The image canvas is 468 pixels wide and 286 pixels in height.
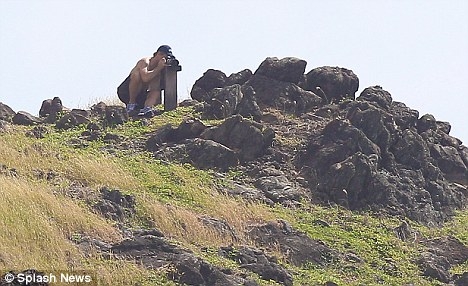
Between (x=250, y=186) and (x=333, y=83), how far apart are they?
5.19m

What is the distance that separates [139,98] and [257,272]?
31.8 ft

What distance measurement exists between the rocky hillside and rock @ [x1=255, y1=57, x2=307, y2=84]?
3 cm

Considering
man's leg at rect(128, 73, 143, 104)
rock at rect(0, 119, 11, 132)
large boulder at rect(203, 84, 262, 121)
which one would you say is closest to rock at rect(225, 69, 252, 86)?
large boulder at rect(203, 84, 262, 121)

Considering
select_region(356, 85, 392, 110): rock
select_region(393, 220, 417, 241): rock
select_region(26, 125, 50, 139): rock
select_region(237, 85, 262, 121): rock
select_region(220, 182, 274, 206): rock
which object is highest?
select_region(356, 85, 392, 110): rock

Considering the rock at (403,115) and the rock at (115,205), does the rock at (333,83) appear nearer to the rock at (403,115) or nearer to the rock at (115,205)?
the rock at (403,115)

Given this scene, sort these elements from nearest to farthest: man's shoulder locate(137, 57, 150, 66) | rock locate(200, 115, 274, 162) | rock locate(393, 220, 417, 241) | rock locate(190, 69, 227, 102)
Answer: rock locate(393, 220, 417, 241), rock locate(200, 115, 274, 162), man's shoulder locate(137, 57, 150, 66), rock locate(190, 69, 227, 102)

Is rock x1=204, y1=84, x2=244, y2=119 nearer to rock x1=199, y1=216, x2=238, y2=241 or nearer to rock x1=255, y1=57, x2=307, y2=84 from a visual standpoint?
rock x1=255, y1=57, x2=307, y2=84

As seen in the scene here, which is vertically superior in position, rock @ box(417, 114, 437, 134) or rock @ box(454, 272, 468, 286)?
rock @ box(417, 114, 437, 134)

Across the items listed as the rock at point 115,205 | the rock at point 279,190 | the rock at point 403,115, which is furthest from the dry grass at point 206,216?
the rock at point 403,115

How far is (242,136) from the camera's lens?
16.9m

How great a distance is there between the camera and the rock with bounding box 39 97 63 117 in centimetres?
1959

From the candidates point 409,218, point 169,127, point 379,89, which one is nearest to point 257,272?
point 409,218

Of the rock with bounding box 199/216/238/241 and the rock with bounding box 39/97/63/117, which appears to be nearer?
the rock with bounding box 199/216/238/241

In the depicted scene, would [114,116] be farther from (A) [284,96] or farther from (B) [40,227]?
(B) [40,227]
